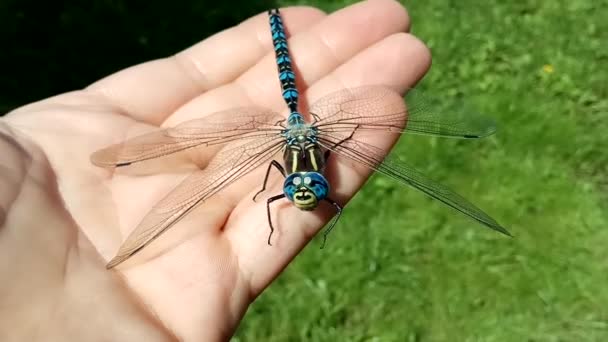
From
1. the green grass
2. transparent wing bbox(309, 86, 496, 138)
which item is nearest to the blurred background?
the green grass

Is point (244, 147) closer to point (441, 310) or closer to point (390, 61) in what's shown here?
point (390, 61)

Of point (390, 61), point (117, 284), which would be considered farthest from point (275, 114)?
point (117, 284)

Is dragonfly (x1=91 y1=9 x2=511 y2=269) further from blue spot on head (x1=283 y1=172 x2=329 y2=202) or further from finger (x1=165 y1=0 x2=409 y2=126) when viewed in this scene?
finger (x1=165 y1=0 x2=409 y2=126)

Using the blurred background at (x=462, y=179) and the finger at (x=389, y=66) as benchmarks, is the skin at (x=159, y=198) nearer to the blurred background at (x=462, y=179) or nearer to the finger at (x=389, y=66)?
the finger at (x=389, y=66)

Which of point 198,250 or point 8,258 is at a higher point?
point 8,258

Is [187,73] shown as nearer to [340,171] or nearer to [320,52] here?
[320,52]

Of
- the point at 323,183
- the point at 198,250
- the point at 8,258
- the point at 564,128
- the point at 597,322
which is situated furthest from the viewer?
the point at 564,128
